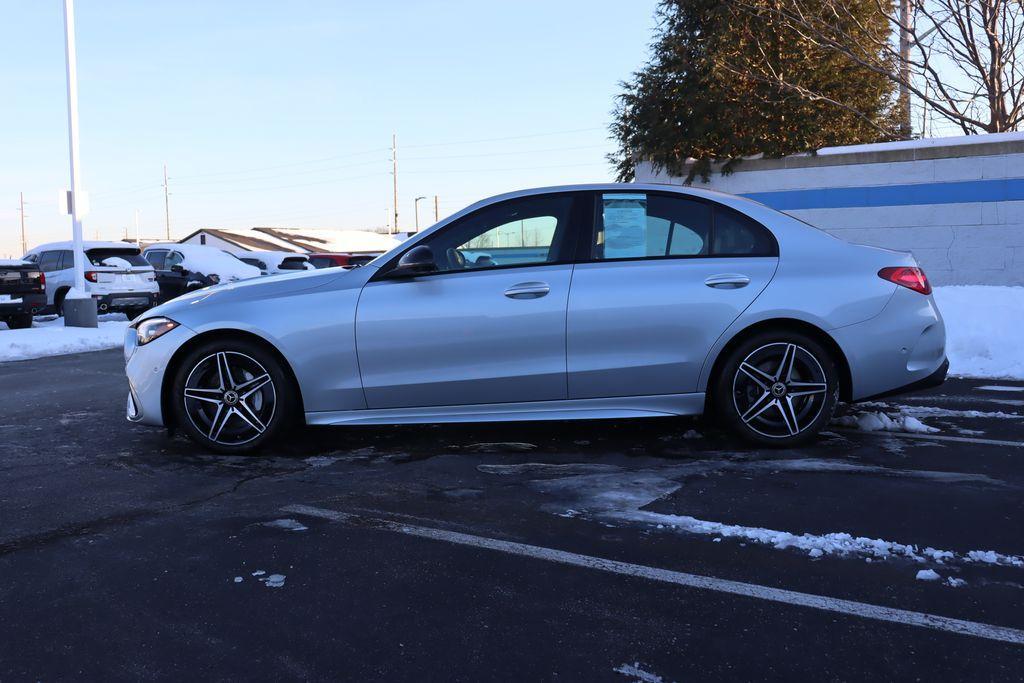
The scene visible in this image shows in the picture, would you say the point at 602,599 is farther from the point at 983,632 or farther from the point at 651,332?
the point at 651,332

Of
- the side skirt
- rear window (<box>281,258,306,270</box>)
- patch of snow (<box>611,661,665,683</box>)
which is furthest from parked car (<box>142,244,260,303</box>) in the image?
patch of snow (<box>611,661,665,683</box>)

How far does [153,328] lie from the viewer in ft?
18.0

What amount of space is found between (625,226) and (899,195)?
11.9 m

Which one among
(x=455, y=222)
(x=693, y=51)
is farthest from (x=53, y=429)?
(x=693, y=51)

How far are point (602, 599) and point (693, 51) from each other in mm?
17432

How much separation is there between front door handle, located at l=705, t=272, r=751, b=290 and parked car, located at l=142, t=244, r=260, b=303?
16761mm

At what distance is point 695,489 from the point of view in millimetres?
4492

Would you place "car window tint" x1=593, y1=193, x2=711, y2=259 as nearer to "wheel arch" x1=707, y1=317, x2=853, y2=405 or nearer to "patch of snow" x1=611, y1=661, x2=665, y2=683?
"wheel arch" x1=707, y1=317, x2=853, y2=405

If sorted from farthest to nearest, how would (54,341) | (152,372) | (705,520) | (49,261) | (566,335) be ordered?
Answer: (49,261), (54,341), (152,372), (566,335), (705,520)

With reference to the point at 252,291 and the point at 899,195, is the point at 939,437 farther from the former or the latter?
the point at 899,195

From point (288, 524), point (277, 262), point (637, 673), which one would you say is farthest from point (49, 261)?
point (637, 673)

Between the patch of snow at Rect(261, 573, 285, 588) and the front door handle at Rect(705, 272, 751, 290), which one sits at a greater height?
the front door handle at Rect(705, 272, 751, 290)

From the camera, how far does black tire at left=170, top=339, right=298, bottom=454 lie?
5348mm

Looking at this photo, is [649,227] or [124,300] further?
[124,300]
